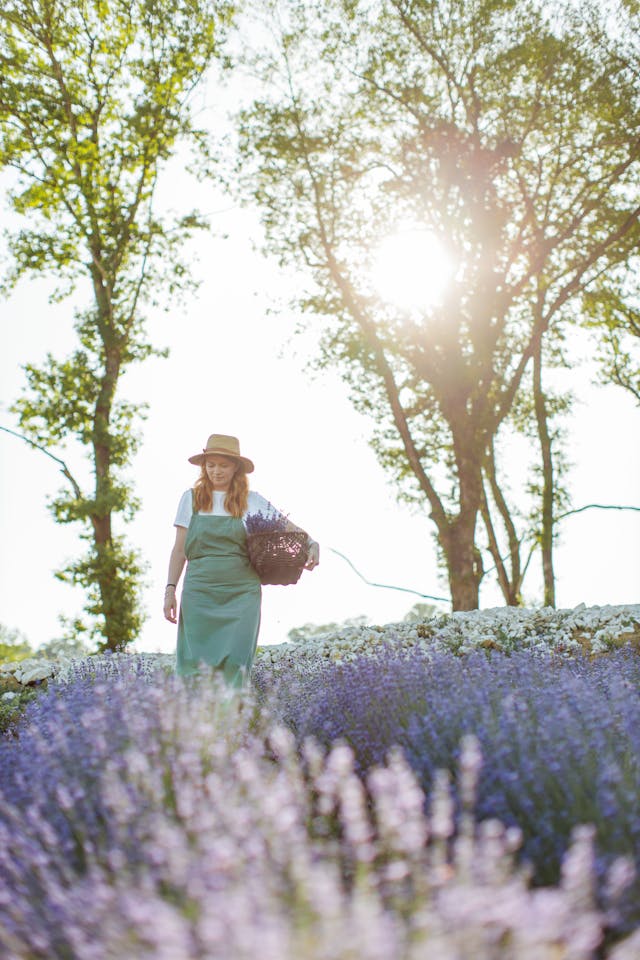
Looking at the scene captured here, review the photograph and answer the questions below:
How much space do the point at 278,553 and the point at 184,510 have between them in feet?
2.33

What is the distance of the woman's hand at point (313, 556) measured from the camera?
5.21 m

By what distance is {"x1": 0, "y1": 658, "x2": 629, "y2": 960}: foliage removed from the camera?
5.24ft

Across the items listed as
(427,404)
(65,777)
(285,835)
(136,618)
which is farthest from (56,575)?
(285,835)

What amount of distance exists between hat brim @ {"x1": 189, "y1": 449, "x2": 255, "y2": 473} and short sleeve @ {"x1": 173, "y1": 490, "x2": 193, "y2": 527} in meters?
0.24

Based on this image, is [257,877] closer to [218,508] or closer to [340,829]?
[340,829]

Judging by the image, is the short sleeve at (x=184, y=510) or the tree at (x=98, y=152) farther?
the tree at (x=98, y=152)

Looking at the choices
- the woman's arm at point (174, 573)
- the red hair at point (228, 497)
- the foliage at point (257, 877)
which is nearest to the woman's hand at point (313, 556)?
the red hair at point (228, 497)

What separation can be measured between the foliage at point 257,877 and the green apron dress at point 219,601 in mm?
1715

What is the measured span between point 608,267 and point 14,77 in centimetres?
1017

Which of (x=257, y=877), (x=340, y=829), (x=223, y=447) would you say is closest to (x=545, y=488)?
(x=223, y=447)

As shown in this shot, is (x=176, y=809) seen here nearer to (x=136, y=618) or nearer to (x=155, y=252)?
(x=136, y=618)

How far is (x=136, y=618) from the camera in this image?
43.4 ft

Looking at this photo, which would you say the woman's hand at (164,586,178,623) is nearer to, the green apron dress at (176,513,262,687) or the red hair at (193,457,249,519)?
the green apron dress at (176,513,262,687)

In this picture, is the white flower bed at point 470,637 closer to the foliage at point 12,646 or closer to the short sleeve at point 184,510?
the short sleeve at point 184,510
